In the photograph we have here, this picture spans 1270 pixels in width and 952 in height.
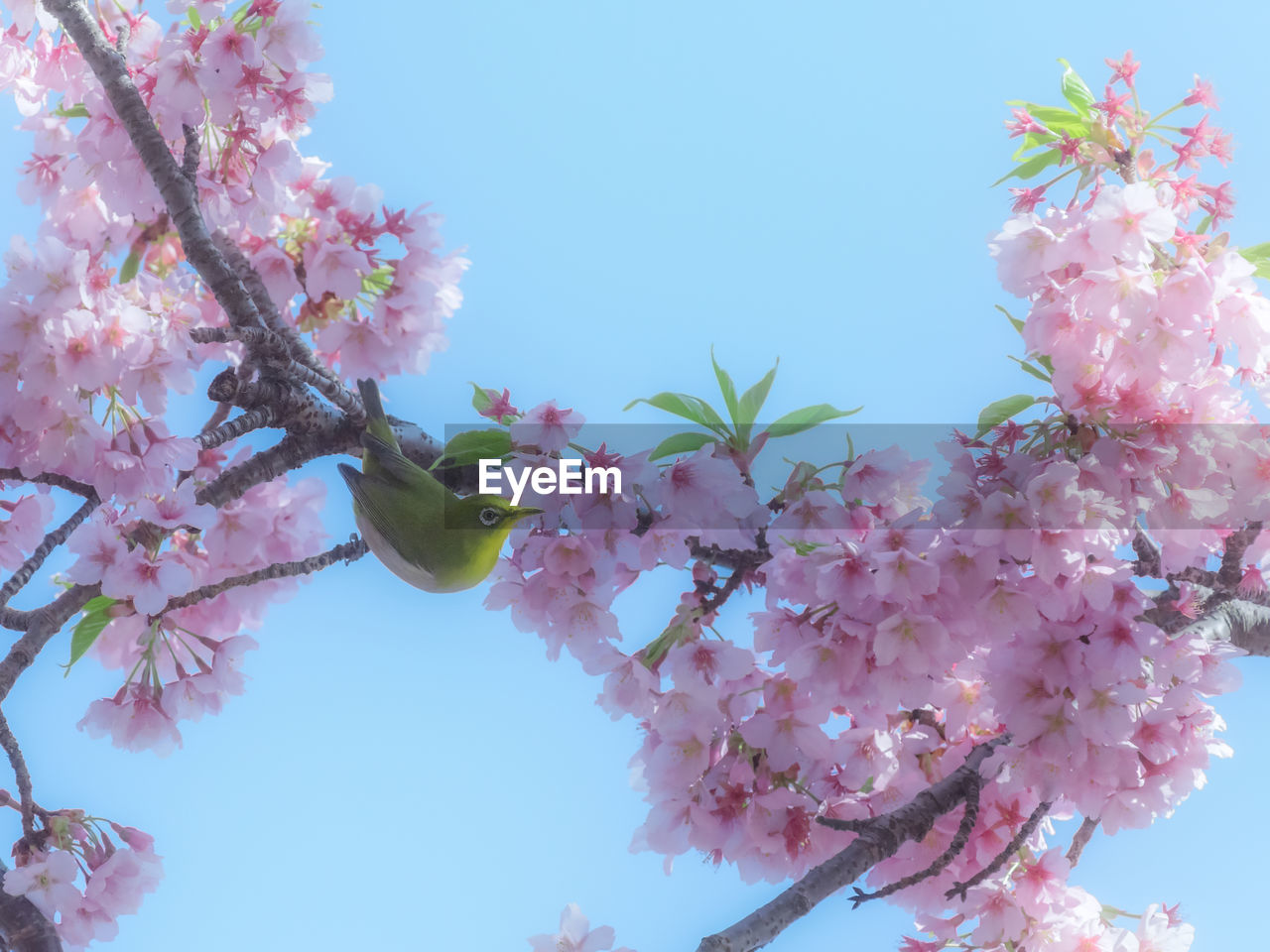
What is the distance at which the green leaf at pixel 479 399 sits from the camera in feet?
6.70

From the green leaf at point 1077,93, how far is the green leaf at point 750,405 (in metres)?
0.90

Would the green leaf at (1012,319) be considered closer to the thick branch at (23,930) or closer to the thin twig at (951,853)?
the thin twig at (951,853)

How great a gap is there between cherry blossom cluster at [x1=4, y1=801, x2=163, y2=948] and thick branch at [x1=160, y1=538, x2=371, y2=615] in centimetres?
50

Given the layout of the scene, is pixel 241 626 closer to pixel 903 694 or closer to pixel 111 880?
pixel 111 880

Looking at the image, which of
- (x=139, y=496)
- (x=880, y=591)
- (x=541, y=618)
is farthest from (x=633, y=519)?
(x=139, y=496)

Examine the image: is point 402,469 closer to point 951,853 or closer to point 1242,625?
point 951,853

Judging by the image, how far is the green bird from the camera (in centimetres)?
198

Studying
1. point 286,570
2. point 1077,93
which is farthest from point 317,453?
point 1077,93

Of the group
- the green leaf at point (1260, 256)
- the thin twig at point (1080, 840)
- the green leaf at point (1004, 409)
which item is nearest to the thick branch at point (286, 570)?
the green leaf at point (1004, 409)

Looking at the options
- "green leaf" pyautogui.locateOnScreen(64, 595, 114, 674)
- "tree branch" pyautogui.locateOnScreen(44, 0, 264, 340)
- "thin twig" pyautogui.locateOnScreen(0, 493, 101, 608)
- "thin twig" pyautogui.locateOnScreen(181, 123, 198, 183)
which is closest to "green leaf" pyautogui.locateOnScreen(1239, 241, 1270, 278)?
"tree branch" pyautogui.locateOnScreen(44, 0, 264, 340)

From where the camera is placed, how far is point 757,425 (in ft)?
6.30

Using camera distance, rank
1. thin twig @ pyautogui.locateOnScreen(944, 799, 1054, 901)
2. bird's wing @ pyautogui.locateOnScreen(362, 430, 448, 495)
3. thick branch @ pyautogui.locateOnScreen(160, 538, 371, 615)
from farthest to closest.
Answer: bird's wing @ pyautogui.locateOnScreen(362, 430, 448, 495) → thick branch @ pyautogui.locateOnScreen(160, 538, 371, 615) → thin twig @ pyautogui.locateOnScreen(944, 799, 1054, 901)

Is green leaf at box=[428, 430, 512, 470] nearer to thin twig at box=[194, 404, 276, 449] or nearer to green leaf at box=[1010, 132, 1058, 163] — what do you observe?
thin twig at box=[194, 404, 276, 449]

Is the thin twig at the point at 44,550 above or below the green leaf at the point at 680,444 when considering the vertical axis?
below
